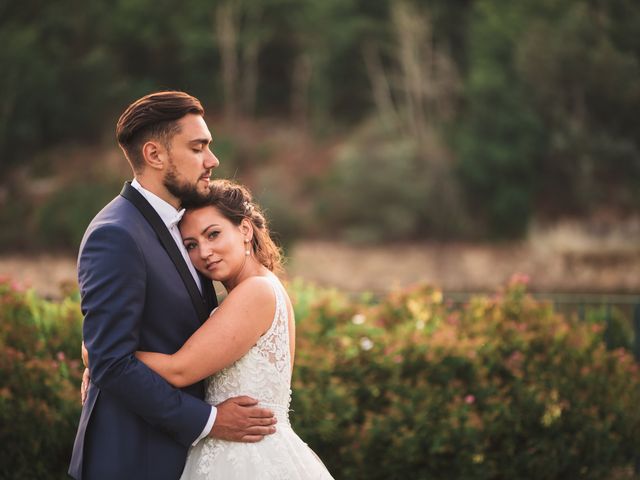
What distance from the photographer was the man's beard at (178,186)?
3242 millimetres

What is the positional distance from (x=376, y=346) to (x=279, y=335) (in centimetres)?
246

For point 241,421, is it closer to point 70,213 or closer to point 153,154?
point 153,154

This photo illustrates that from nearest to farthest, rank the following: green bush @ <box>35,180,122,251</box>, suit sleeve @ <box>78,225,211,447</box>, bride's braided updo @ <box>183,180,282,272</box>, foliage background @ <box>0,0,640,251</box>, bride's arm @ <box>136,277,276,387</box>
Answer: suit sleeve @ <box>78,225,211,447</box> → bride's arm @ <box>136,277,276,387</box> → bride's braided updo @ <box>183,180,282,272</box> → green bush @ <box>35,180,122,251</box> → foliage background @ <box>0,0,640,251</box>

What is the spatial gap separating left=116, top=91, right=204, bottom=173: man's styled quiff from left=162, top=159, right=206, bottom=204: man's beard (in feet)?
0.36

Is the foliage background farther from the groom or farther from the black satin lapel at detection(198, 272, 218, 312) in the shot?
the groom

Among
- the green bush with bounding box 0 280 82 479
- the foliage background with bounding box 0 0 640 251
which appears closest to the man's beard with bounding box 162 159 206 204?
the green bush with bounding box 0 280 82 479

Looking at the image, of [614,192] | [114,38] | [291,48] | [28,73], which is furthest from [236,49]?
[614,192]

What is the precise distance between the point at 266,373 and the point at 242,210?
0.69 meters

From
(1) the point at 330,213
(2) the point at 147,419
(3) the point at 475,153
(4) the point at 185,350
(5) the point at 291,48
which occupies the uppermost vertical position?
(5) the point at 291,48

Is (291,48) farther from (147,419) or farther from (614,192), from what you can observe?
(147,419)

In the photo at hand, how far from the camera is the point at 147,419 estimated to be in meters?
2.96

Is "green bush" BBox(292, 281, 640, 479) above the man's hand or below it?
below

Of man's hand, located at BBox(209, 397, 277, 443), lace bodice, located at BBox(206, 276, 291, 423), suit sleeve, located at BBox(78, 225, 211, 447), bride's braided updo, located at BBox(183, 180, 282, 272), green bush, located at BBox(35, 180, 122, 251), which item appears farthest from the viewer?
green bush, located at BBox(35, 180, 122, 251)

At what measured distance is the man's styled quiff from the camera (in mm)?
3176
